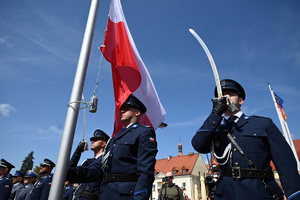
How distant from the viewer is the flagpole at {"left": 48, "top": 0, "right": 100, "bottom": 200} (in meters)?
2.30

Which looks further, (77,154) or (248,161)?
(77,154)

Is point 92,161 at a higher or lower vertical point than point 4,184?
higher

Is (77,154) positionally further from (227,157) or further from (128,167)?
(227,157)

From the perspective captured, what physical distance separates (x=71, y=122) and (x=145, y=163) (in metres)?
1.07

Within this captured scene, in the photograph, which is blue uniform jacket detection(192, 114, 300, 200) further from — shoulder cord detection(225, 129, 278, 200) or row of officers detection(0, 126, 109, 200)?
row of officers detection(0, 126, 109, 200)

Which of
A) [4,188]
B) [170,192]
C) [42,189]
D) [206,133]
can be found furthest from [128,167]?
[4,188]

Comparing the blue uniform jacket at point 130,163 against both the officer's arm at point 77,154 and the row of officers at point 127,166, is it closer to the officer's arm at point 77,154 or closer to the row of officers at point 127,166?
the row of officers at point 127,166

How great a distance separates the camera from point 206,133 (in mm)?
2543

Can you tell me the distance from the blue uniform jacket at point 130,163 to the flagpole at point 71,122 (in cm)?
65

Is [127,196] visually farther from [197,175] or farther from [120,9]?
[197,175]

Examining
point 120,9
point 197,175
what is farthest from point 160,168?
point 120,9

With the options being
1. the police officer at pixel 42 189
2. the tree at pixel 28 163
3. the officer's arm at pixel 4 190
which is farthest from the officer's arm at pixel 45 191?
the tree at pixel 28 163

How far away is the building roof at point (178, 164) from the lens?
163 feet

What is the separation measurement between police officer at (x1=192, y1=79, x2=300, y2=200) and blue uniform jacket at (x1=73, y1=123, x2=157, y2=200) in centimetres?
69
